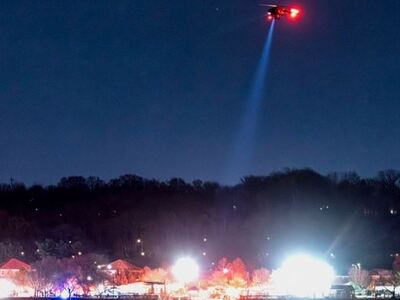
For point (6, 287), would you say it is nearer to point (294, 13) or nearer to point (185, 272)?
point (185, 272)

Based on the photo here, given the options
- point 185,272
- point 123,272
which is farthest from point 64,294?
point 185,272

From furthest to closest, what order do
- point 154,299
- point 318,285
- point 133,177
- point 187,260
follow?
point 133,177
point 187,260
point 318,285
point 154,299

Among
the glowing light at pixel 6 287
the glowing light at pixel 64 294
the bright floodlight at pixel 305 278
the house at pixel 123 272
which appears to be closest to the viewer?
the glowing light at pixel 64 294

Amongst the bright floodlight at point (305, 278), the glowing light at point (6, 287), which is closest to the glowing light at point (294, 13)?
the bright floodlight at point (305, 278)

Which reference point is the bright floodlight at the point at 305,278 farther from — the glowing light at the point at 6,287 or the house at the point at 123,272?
the glowing light at the point at 6,287

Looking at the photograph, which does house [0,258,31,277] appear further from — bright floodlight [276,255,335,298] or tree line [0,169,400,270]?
bright floodlight [276,255,335,298]

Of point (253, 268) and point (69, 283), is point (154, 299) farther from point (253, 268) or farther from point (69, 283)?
point (253, 268)

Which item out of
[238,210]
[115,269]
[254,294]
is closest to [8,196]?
[238,210]

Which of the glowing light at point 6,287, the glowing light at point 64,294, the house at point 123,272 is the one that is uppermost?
the house at point 123,272
